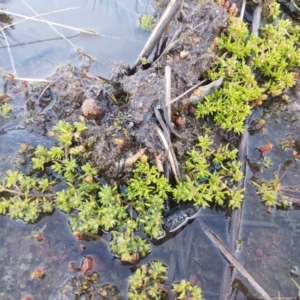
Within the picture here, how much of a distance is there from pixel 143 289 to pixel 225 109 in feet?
9.22

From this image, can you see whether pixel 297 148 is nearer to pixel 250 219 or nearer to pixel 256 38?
pixel 250 219

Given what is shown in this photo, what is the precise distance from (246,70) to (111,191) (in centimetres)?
287

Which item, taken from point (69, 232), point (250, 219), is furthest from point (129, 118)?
point (250, 219)

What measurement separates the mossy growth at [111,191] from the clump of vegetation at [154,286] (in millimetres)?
234

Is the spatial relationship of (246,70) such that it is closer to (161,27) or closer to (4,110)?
(161,27)

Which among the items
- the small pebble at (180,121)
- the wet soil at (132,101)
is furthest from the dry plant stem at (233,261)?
the small pebble at (180,121)

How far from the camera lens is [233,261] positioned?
4.21 metres

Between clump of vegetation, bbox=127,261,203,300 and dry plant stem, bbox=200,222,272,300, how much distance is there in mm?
536

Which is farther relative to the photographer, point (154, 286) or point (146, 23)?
point (146, 23)

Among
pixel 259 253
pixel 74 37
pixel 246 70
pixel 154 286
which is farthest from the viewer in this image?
pixel 74 37

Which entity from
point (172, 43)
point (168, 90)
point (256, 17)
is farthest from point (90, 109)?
point (256, 17)

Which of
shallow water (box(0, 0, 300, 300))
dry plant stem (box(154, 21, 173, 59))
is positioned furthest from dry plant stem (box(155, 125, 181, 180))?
dry plant stem (box(154, 21, 173, 59))

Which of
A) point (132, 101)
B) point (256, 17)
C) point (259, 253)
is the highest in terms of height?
point (256, 17)

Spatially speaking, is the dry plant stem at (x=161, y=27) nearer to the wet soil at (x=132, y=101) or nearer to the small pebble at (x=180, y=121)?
the wet soil at (x=132, y=101)
